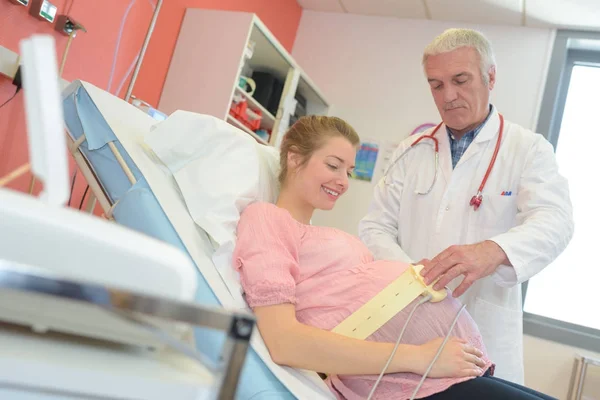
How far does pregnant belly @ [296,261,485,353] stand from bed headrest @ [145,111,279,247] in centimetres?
27

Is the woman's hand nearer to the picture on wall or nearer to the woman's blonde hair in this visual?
the woman's blonde hair

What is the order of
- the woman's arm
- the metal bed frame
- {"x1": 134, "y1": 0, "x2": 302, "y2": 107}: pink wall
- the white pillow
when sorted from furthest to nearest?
{"x1": 134, "y1": 0, "x2": 302, "y2": 107}: pink wall
the white pillow
the woman's arm
the metal bed frame

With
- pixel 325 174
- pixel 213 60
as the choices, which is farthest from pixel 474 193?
pixel 213 60

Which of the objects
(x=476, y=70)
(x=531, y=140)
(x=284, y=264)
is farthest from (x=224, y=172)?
(x=531, y=140)

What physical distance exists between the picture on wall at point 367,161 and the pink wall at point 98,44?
1.07 metres

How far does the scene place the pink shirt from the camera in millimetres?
1119

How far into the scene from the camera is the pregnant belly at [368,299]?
1211 millimetres

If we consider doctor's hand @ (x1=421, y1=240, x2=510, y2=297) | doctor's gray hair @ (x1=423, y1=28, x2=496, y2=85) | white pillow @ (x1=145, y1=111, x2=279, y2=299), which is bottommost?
doctor's hand @ (x1=421, y1=240, x2=510, y2=297)

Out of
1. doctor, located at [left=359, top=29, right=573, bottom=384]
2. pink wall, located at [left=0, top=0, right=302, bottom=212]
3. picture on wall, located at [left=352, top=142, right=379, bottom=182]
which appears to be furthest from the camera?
picture on wall, located at [left=352, top=142, right=379, bottom=182]

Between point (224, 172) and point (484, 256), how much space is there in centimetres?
66

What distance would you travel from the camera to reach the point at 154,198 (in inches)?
50.8

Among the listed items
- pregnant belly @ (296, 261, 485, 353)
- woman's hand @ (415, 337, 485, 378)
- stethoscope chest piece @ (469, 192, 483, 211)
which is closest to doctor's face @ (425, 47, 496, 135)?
stethoscope chest piece @ (469, 192, 483, 211)

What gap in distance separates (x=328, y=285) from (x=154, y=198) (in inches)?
17.4

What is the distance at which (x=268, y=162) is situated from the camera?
63.5 inches
